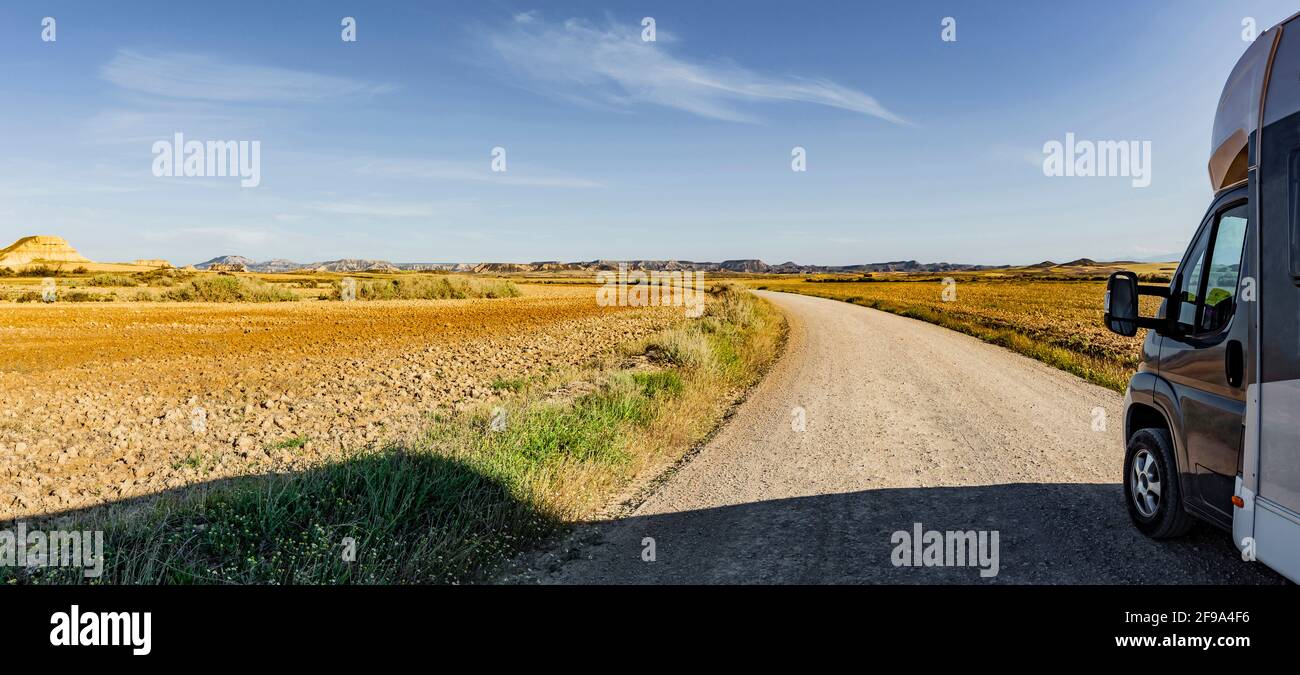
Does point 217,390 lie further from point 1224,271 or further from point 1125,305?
point 1224,271

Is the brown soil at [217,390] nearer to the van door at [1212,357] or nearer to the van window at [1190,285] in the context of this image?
the van door at [1212,357]

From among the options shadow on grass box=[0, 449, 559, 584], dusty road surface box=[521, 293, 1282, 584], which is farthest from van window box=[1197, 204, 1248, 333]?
shadow on grass box=[0, 449, 559, 584]

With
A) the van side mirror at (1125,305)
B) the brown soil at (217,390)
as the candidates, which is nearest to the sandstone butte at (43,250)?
the brown soil at (217,390)

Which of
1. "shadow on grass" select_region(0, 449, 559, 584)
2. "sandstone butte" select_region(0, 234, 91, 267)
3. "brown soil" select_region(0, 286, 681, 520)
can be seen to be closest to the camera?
"shadow on grass" select_region(0, 449, 559, 584)

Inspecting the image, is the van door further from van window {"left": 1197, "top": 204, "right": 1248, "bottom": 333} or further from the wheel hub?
the wheel hub

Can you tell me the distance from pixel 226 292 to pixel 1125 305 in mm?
57212

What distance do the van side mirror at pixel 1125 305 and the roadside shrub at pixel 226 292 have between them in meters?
54.7

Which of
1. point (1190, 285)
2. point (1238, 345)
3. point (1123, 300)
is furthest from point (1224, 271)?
point (1238, 345)

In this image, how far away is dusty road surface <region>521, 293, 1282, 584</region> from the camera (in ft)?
15.3

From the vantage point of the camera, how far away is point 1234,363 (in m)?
4.00
